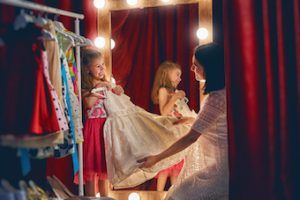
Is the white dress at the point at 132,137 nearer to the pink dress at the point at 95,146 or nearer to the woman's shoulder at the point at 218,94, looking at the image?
the pink dress at the point at 95,146

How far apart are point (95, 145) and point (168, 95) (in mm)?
581

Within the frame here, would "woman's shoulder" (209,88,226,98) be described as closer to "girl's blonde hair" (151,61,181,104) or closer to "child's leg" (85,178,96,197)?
"girl's blonde hair" (151,61,181,104)

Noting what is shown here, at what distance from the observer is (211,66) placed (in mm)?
2832

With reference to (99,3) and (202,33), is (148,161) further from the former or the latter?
(99,3)

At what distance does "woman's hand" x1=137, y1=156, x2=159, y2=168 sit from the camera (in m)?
2.97

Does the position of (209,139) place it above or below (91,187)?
above

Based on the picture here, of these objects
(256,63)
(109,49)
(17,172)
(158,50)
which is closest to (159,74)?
(158,50)

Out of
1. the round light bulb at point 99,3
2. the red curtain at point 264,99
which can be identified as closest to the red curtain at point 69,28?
the round light bulb at point 99,3

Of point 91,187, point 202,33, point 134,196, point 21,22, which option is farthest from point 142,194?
point 21,22

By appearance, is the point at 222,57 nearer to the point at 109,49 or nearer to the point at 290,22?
the point at 290,22

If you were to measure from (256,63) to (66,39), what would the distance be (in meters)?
1.04

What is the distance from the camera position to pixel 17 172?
8.76ft

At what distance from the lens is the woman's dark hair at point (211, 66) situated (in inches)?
110

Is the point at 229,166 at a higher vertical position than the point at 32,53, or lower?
lower
